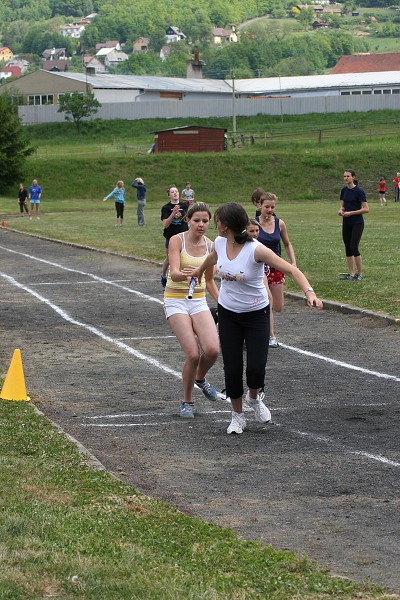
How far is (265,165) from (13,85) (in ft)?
176

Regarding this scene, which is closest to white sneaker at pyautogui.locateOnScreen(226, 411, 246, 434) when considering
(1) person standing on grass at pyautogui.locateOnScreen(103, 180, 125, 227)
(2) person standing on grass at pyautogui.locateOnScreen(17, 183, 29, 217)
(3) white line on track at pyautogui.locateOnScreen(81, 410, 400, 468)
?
(3) white line on track at pyautogui.locateOnScreen(81, 410, 400, 468)

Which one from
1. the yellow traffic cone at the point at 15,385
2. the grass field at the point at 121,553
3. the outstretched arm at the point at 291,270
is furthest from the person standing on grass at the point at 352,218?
the grass field at the point at 121,553

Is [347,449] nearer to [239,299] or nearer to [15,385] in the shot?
[239,299]

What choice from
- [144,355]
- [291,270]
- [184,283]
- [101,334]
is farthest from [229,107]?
[291,270]

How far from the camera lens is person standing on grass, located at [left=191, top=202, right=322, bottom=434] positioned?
29.5 ft

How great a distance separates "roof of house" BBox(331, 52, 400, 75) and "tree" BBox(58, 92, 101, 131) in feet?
187

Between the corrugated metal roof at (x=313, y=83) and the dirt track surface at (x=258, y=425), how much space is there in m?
106

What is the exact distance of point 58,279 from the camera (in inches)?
902

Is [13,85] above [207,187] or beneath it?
above

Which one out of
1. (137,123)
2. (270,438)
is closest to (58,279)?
(270,438)

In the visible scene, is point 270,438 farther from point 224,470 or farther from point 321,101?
point 321,101

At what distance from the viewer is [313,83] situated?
12506 cm

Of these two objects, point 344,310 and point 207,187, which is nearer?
point 344,310

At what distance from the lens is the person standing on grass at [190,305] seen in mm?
9977
